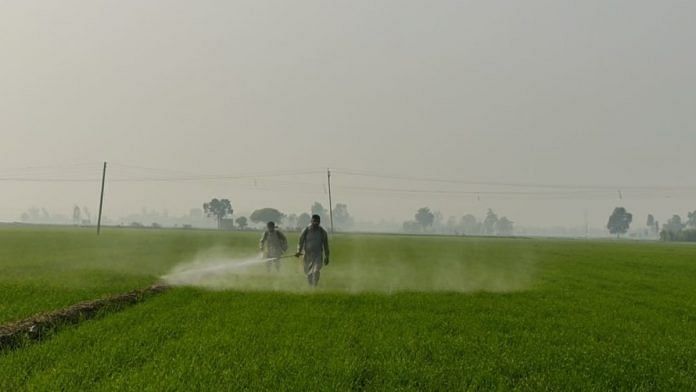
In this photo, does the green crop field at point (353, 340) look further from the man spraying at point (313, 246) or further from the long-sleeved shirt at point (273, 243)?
the long-sleeved shirt at point (273, 243)

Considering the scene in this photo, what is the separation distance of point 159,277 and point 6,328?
34.5 feet

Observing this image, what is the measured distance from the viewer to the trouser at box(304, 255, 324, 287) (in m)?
16.5

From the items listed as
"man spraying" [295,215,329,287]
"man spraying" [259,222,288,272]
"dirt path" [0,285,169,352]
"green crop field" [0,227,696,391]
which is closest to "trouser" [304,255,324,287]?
"man spraying" [295,215,329,287]

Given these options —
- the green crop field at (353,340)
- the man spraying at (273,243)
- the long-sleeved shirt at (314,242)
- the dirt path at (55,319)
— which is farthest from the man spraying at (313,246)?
the dirt path at (55,319)

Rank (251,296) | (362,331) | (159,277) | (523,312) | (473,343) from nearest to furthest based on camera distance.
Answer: (473,343), (362,331), (523,312), (251,296), (159,277)

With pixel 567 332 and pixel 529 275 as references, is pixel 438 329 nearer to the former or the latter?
pixel 567 332

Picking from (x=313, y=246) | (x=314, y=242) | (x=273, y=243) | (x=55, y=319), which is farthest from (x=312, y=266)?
(x=55, y=319)

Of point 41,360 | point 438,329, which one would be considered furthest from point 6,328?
→ point 438,329

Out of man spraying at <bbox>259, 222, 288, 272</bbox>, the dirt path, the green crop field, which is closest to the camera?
the green crop field

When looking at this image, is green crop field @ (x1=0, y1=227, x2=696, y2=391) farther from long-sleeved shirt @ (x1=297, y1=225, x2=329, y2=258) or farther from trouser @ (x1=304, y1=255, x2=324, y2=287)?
long-sleeved shirt @ (x1=297, y1=225, x2=329, y2=258)

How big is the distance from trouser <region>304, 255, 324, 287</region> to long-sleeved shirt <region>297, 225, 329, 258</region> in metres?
0.09

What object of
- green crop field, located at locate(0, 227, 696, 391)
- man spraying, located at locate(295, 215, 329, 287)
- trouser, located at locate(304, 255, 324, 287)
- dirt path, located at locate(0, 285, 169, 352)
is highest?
man spraying, located at locate(295, 215, 329, 287)

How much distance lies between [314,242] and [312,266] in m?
0.94

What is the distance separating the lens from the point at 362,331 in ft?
32.8
